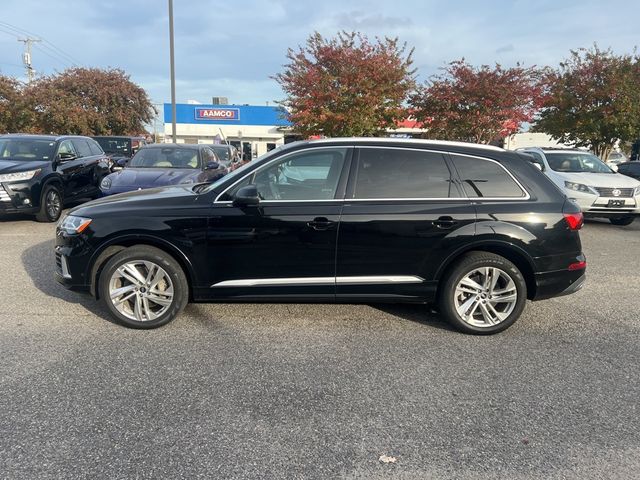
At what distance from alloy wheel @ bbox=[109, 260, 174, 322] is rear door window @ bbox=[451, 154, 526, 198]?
2.83 meters

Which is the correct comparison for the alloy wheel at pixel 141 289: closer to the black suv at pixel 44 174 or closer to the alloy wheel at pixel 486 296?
the alloy wheel at pixel 486 296

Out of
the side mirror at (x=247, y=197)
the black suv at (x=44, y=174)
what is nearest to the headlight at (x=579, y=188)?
the side mirror at (x=247, y=197)

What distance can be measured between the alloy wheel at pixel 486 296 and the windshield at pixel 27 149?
873 cm

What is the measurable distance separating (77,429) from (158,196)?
7.37 feet

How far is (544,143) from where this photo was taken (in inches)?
1471

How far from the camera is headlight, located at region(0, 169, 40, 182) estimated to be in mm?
8375

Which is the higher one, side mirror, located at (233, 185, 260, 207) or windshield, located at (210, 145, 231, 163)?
windshield, located at (210, 145, 231, 163)

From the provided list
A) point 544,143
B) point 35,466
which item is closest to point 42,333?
point 35,466

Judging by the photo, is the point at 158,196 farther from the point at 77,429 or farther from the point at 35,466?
the point at 35,466

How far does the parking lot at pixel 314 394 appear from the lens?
2.56 m

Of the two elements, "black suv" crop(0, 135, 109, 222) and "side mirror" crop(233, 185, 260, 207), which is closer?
"side mirror" crop(233, 185, 260, 207)

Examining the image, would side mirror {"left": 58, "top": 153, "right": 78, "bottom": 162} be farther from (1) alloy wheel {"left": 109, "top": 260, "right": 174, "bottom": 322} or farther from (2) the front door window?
(2) the front door window

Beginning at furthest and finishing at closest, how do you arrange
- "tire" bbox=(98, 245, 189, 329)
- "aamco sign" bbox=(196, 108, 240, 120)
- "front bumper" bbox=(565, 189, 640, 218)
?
1. "aamco sign" bbox=(196, 108, 240, 120)
2. "front bumper" bbox=(565, 189, 640, 218)
3. "tire" bbox=(98, 245, 189, 329)

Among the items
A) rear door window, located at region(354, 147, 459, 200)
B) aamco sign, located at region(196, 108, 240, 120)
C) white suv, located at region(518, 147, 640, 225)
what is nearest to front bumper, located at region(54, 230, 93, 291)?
rear door window, located at region(354, 147, 459, 200)
